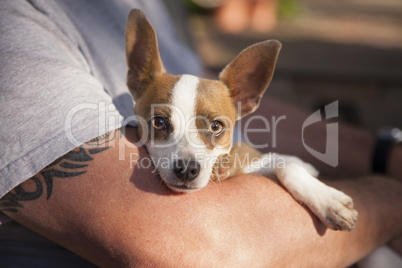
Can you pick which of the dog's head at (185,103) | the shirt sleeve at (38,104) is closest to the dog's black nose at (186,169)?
the dog's head at (185,103)

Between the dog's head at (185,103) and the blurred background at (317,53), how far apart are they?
2122 mm

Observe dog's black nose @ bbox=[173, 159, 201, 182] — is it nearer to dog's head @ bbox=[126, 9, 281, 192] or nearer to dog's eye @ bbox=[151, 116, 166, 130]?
dog's head @ bbox=[126, 9, 281, 192]

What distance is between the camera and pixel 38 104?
1.33 metres

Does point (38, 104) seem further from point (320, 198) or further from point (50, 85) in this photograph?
point (320, 198)

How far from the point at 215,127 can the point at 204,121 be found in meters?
0.07

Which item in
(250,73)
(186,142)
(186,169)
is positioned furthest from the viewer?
(250,73)

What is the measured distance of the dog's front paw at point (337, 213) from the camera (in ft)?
4.85

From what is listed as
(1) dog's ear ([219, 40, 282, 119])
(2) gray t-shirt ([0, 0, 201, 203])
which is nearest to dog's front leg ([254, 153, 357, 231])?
(1) dog's ear ([219, 40, 282, 119])

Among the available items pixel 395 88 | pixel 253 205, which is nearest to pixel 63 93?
pixel 253 205

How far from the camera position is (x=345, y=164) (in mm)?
2518

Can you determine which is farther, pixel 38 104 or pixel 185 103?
pixel 185 103

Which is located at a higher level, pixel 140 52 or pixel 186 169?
pixel 140 52

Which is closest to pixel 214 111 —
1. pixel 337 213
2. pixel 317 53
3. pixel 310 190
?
pixel 310 190

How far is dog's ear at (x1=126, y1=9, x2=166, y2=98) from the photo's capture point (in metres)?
1.62
